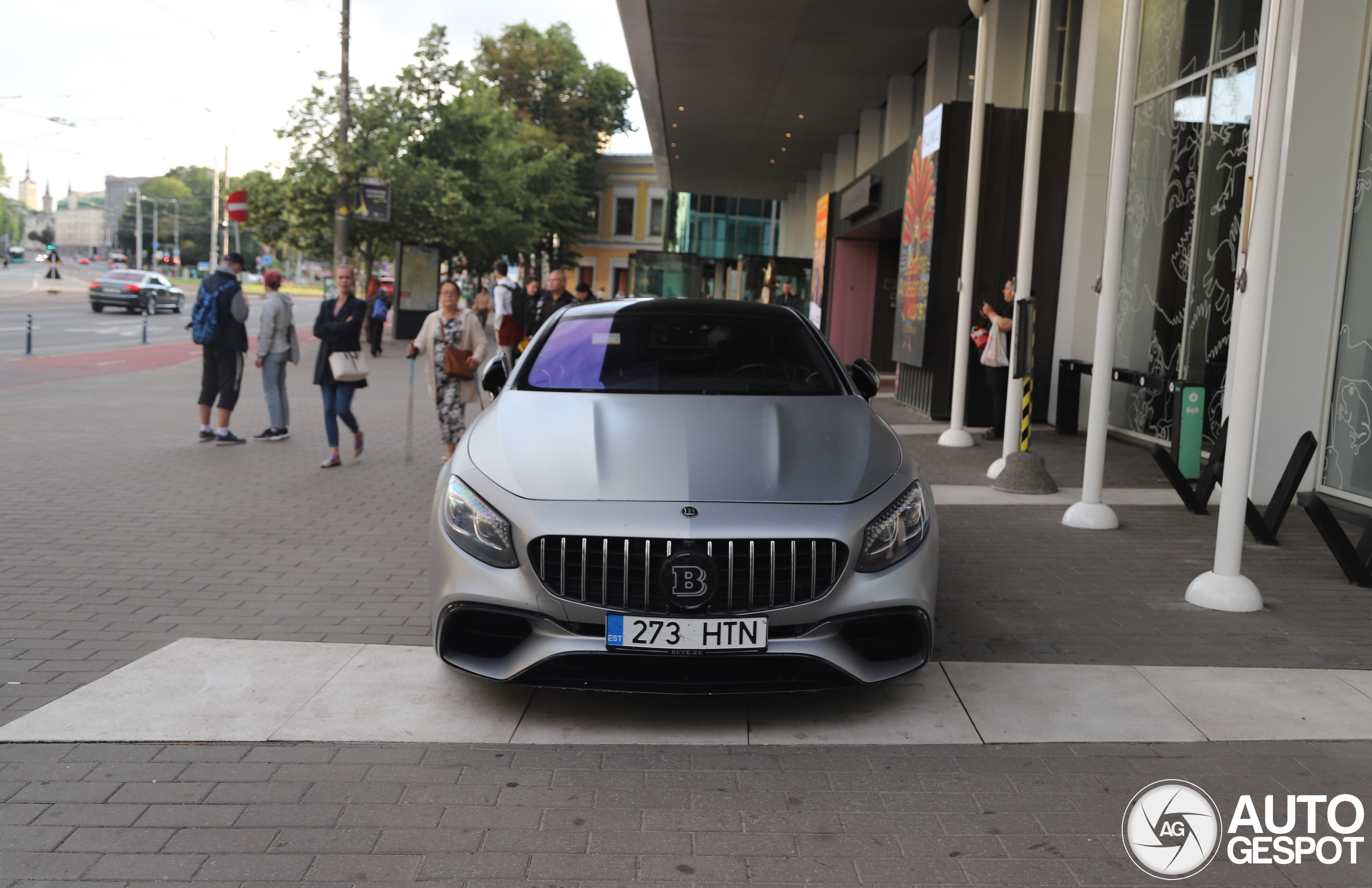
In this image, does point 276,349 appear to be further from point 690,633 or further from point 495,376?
point 690,633

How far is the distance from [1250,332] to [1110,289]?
204 centimetres

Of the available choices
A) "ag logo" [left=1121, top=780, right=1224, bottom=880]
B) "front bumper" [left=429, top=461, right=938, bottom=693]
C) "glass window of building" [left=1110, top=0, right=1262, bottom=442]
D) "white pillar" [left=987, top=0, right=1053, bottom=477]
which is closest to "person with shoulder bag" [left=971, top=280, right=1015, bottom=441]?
"glass window of building" [left=1110, top=0, right=1262, bottom=442]

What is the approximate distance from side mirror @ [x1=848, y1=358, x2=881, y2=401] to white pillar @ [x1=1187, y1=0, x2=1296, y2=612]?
5.98 feet

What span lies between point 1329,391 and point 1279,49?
13.9 feet

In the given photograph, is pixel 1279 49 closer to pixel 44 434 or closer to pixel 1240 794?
pixel 1240 794

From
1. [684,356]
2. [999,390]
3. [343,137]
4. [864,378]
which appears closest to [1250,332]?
[864,378]

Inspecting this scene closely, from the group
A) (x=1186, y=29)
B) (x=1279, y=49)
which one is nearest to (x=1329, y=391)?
(x=1279, y=49)

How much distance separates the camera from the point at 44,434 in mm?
11602

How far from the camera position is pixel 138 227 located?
103 meters

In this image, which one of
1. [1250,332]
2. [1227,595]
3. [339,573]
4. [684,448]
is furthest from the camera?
[339,573]

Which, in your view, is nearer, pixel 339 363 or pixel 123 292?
pixel 339 363

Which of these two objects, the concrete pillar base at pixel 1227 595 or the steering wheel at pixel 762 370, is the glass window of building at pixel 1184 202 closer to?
the concrete pillar base at pixel 1227 595

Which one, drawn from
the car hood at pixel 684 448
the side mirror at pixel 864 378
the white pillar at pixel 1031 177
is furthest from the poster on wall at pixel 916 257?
the car hood at pixel 684 448

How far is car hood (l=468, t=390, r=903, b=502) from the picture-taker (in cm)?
421
